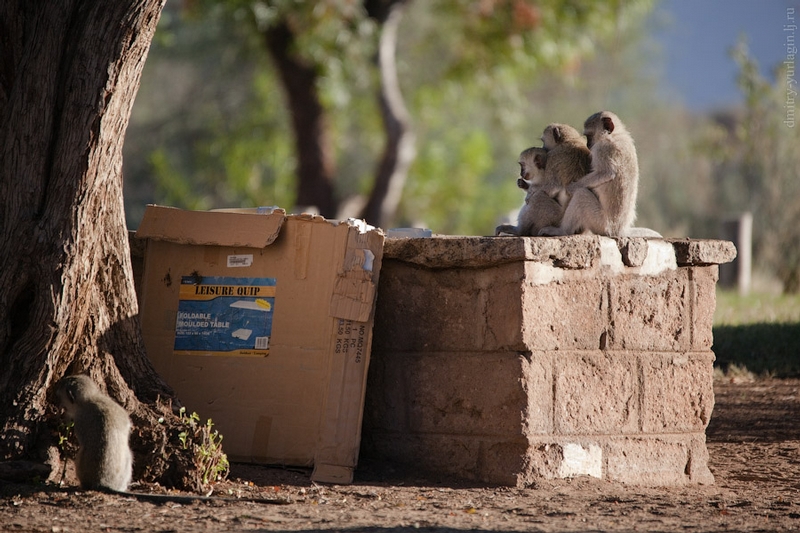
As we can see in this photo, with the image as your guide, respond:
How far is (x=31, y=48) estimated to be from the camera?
15.1 ft

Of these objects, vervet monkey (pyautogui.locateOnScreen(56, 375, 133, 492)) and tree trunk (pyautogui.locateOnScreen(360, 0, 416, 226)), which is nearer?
vervet monkey (pyautogui.locateOnScreen(56, 375, 133, 492))

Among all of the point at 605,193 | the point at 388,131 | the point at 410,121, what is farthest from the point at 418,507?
the point at 410,121

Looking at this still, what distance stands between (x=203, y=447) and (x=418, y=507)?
3.59 feet

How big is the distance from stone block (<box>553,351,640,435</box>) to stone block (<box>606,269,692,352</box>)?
122 mm

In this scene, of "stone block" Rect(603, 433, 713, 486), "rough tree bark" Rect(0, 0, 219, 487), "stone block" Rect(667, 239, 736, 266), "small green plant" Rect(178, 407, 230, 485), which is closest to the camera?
"rough tree bark" Rect(0, 0, 219, 487)

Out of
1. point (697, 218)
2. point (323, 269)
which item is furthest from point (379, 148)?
point (323, 269)

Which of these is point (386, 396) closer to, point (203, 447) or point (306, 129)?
point (203, 447)

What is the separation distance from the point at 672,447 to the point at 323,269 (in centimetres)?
223

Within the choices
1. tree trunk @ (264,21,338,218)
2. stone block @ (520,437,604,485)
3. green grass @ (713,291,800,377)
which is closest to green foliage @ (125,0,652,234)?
tree trunk @ (264,21,338,218)

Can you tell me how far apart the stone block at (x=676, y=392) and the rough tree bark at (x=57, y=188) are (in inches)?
102

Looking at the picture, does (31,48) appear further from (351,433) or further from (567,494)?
(567,494)

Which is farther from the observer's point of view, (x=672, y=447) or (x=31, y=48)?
(x=672, y=447)

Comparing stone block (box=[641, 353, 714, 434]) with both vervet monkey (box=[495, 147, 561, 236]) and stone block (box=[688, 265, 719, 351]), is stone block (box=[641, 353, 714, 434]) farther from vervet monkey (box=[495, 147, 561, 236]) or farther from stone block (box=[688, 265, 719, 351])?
vervet monkey (box=[495, 147, 561, 236])

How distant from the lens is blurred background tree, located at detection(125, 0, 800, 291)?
1536 centimetres
